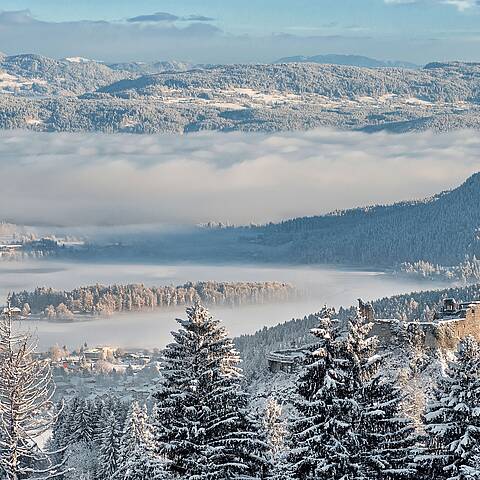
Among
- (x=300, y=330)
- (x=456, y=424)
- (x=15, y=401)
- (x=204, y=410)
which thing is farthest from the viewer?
(x=300, y=330)

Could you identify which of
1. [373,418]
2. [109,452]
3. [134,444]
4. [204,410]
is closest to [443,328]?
[134,444]

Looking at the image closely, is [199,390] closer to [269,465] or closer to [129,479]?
[269,465]

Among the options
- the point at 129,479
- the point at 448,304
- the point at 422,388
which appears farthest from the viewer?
the point at 448,304

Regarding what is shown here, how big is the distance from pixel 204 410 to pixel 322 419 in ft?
14.5

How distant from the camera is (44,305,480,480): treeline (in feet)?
103

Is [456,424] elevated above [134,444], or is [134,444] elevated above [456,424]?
[456,424]

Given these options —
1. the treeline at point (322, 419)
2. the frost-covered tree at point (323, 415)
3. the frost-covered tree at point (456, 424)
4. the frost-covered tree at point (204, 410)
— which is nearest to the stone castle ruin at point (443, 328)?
the frost-covered tree at point (204, 410)

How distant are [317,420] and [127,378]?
163678 millimetres

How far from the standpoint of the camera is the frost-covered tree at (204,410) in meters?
34.2

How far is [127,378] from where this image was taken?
632ft

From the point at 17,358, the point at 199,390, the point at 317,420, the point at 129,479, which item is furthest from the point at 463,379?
the point at 129,479

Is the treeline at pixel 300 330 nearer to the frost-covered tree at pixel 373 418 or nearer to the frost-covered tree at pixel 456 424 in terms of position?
the frost-covered tree at pixel 456 424

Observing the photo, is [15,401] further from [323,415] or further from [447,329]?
[447,329]

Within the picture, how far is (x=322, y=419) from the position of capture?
31.4 meters
